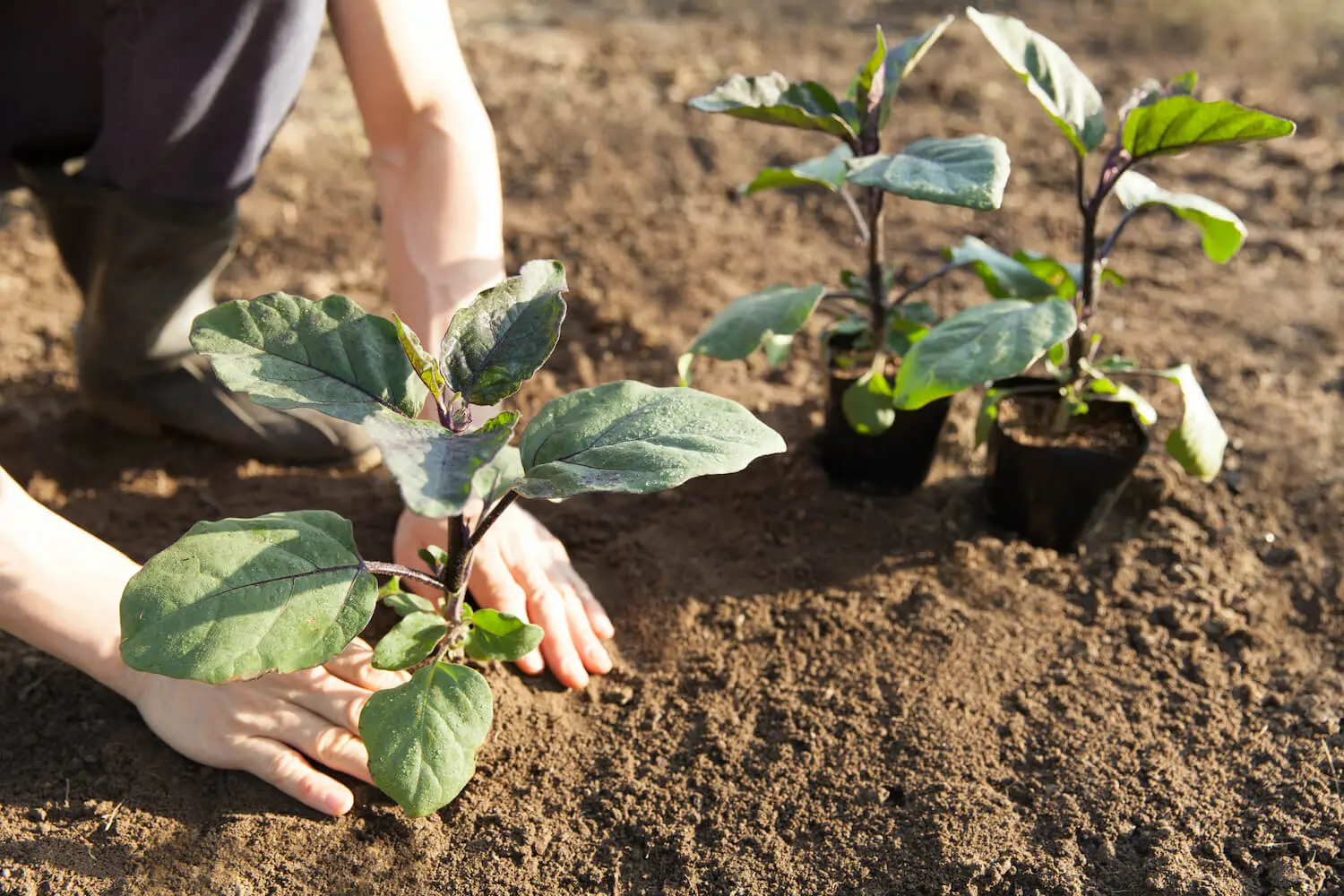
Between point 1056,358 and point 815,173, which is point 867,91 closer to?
point 815,173

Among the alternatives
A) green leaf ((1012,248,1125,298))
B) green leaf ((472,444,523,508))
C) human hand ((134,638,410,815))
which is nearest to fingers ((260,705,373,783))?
human hand ((134,638,410,815))

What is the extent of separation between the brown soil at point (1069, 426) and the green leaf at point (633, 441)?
843 millimetres

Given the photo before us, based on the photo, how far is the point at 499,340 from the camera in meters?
1.41

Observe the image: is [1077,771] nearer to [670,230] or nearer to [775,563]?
[775,563]

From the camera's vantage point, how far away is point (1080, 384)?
2.06 m

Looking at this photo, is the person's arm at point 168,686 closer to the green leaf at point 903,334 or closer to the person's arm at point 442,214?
the person's arm at point 442,214

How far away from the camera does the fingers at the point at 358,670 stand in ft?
5.63

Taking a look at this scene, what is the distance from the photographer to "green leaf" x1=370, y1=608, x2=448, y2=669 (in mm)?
1501

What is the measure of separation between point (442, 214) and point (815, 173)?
625 millimetres

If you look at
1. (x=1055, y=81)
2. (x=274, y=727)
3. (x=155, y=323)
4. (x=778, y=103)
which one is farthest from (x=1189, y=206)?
(x=155, y=323)

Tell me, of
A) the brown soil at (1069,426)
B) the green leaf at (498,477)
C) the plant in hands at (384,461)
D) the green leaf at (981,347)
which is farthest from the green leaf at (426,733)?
the brown soil at (1069,426)

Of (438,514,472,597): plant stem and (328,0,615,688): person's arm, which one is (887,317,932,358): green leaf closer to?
(328,0,615,688): person's arm

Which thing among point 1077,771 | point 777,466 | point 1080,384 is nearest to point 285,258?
point 777,466

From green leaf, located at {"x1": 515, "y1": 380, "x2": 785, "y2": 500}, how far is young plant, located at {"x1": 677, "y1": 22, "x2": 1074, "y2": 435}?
417 mm
